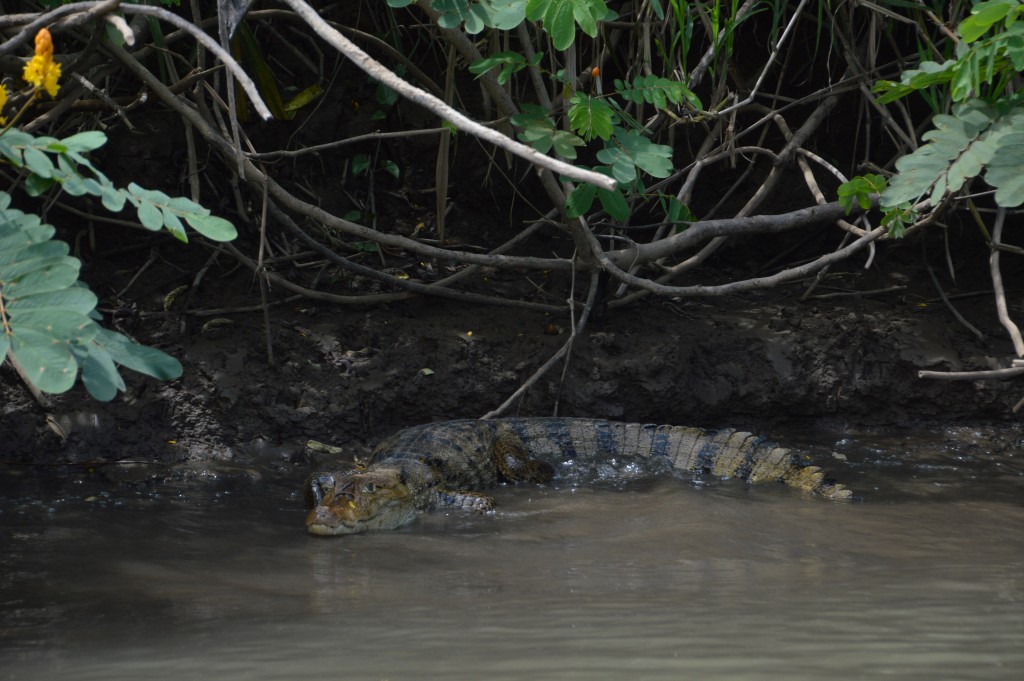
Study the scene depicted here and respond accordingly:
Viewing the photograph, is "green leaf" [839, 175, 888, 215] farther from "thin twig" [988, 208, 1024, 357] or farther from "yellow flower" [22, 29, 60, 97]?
"yellow flower" [22, 29, 60, 97]

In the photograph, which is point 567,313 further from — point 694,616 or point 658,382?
point 694,616

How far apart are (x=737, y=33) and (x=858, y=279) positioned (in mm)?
1570

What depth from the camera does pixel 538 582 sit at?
307 cm

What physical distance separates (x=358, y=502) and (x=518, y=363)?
4.81 feet

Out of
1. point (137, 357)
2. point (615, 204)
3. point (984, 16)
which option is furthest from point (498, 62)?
point (137, 357)

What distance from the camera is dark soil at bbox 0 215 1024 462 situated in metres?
4.95

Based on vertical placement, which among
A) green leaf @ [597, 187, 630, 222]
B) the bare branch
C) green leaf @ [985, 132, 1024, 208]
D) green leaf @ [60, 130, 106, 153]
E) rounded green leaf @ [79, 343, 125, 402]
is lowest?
rounded green leaf @ [79, 343, 125, 402]

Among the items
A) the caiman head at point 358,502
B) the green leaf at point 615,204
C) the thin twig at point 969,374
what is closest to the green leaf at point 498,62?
the green leaf at point 615,204

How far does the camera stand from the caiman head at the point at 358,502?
388 centimetres

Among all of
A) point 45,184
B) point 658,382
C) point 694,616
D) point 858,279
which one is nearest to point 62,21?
point 45,184

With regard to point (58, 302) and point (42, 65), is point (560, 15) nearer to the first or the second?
point (42, 65)

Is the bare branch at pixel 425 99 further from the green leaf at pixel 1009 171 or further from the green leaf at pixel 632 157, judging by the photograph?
the green leaf at pixel 632 157

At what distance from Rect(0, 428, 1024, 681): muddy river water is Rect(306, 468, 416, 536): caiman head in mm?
78

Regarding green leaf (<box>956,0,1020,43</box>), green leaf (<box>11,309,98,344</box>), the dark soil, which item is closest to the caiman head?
the dark soil
